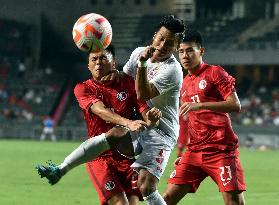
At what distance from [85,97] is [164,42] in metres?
0.92

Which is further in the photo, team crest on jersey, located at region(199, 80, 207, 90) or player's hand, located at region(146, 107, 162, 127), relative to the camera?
team crest on jersey, located at region(199, 80, 207, 90)

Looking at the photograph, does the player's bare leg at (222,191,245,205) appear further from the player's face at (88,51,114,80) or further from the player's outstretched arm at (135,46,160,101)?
the player's face at (88,51,114,80)

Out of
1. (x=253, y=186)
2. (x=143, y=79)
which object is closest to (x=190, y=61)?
(x=143, y=79)

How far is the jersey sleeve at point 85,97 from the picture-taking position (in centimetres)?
801

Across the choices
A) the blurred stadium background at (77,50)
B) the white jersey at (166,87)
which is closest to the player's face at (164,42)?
the white jersey at (166,87)

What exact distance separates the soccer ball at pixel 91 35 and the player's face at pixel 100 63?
88 mm

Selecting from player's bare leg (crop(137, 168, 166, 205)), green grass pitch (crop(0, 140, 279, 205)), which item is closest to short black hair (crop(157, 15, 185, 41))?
player's bare leg (crop(137, 168, 166, 205))

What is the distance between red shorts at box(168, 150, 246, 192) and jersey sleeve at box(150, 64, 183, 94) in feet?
3.30

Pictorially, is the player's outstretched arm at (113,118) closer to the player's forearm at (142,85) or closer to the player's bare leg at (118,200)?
the player's forearm at (142,85)

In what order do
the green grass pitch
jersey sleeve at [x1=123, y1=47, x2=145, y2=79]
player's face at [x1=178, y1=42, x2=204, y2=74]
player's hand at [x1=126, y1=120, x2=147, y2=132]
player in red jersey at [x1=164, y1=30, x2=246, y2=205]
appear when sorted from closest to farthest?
player's hand at [x1=126, y1=120, x2=147, y2=132] < jersey sleeve at [x1=123, y1=47, x2=145, y2=79] < player in red jersey at [x1=164, y1=30, x2=246, y2=205] < player's face at [x1=178, y1=42, x2=204, y2=74] < the green grass pitch

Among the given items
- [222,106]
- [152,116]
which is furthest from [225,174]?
[152,116]

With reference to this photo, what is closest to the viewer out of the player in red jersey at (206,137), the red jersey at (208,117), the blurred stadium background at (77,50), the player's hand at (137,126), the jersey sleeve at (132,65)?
the player's hand at (137,126)

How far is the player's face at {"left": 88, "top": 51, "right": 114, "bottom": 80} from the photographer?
315 inches

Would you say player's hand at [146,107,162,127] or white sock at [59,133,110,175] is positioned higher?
player's hand at [146,107,162,127]
